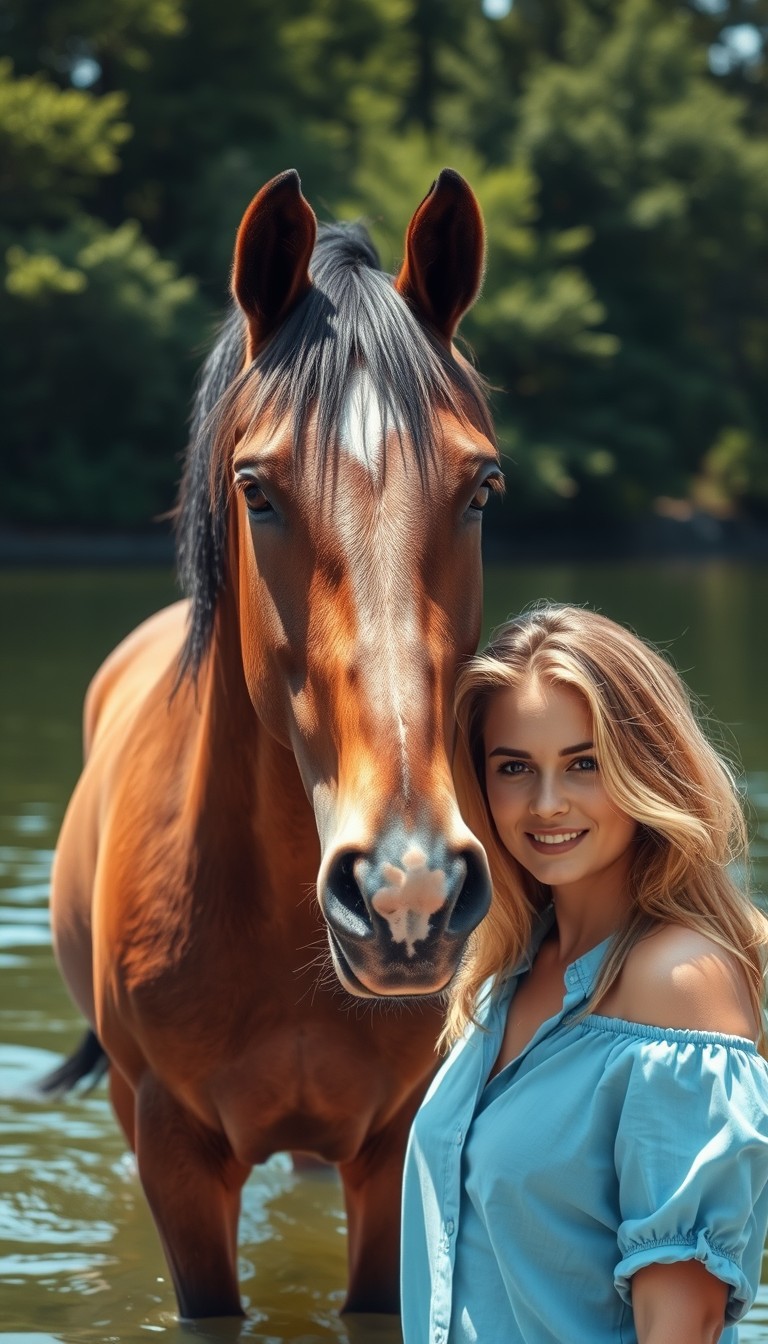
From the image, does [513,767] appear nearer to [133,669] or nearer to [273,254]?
[273,254]

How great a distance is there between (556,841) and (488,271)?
2495cm

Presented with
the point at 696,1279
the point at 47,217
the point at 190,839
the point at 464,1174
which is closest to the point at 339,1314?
the point at 190,839

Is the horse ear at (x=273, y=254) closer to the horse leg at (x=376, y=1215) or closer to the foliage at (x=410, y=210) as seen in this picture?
the horse leg at (x=376, y=1215)

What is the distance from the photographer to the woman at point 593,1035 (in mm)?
1976

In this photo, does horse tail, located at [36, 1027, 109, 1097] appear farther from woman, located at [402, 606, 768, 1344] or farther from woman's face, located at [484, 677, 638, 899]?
woman's face, located at [484, 677, 638, 899]

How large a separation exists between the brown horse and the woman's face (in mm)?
105

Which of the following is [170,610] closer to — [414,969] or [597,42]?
[414,969]

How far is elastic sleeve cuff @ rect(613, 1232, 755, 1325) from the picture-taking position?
6.35 feet

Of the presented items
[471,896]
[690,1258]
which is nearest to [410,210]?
[471,896]

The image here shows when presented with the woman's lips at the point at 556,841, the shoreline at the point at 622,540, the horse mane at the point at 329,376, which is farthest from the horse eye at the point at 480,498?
the shoreline at the point at 622,540

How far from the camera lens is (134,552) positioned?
102 feet

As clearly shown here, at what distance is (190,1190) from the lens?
10.7 ft

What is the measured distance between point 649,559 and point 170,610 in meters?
31.6

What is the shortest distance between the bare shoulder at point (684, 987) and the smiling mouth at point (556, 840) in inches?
7.5
